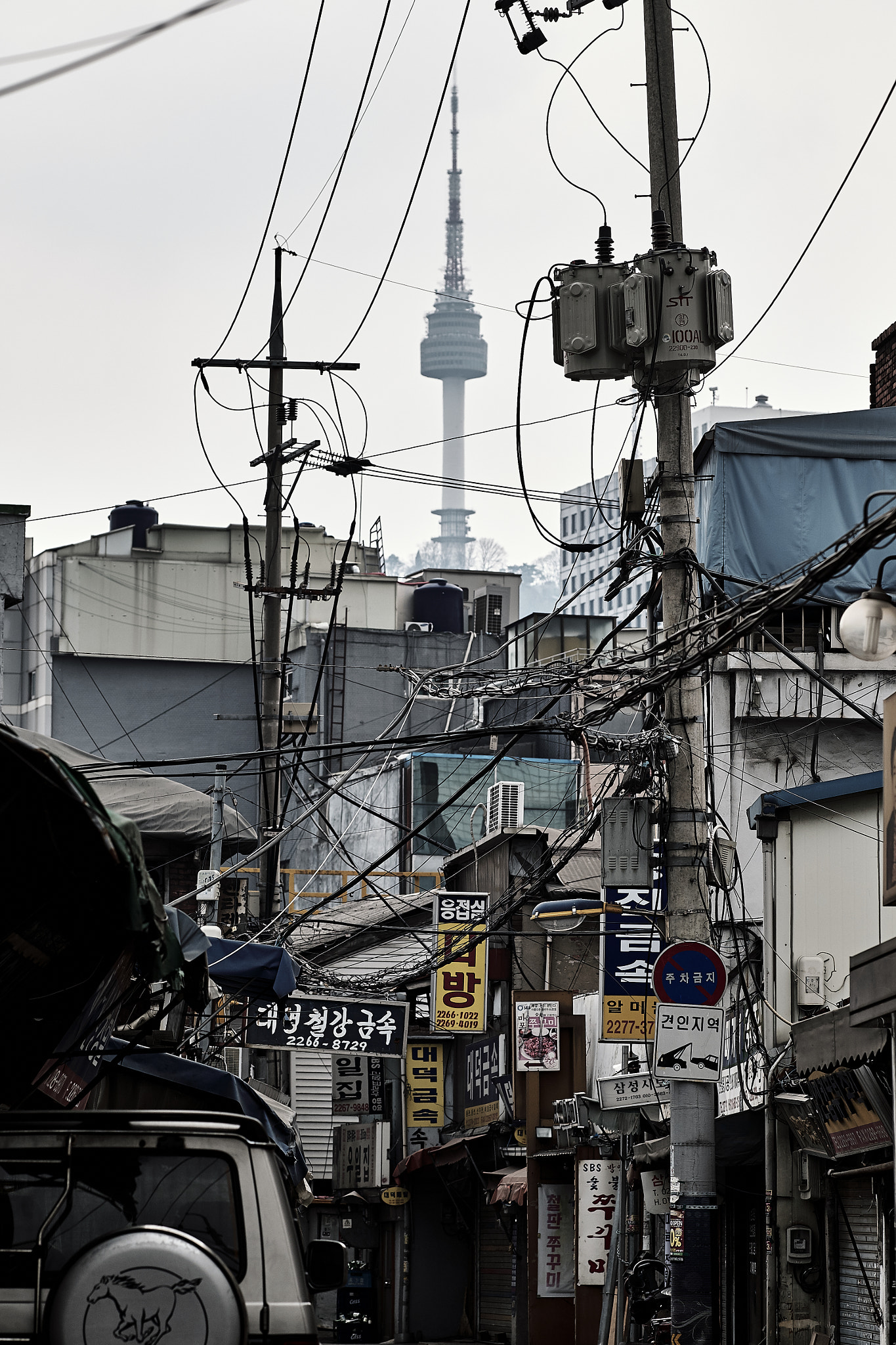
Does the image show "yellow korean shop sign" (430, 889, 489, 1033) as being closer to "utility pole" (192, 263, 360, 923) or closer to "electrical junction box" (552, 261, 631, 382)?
"utility pole" (192, 263, 360, 923)

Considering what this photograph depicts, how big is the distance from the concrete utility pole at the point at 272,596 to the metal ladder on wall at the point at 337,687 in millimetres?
27771

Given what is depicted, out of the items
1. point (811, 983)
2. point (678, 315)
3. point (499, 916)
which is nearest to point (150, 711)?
point (499, 916)

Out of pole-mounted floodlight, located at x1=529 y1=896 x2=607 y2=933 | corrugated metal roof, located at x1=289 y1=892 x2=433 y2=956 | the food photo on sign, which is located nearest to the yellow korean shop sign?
the food photo on sign

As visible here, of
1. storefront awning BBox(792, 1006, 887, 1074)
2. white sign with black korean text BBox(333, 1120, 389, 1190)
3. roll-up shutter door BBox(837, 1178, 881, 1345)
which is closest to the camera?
storefront awning BBox(792, 1006, 887, 1074)

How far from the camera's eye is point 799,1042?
15773mm

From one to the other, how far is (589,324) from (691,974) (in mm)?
6172

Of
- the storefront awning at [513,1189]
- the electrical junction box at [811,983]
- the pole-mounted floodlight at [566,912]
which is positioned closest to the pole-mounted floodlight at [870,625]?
the electrical junction box at [811,983]

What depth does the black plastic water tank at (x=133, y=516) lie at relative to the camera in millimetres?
65062

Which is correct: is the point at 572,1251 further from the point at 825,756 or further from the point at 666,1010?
the point at 666,1010

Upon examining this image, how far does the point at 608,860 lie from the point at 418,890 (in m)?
30.5

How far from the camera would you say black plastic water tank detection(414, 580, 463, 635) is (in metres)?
64.9

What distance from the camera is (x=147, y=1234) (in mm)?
6523

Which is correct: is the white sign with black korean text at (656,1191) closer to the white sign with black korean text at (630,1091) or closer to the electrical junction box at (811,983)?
the white sign with black korean text at (630,1091)

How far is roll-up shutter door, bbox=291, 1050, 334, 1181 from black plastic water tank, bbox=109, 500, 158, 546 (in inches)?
958
